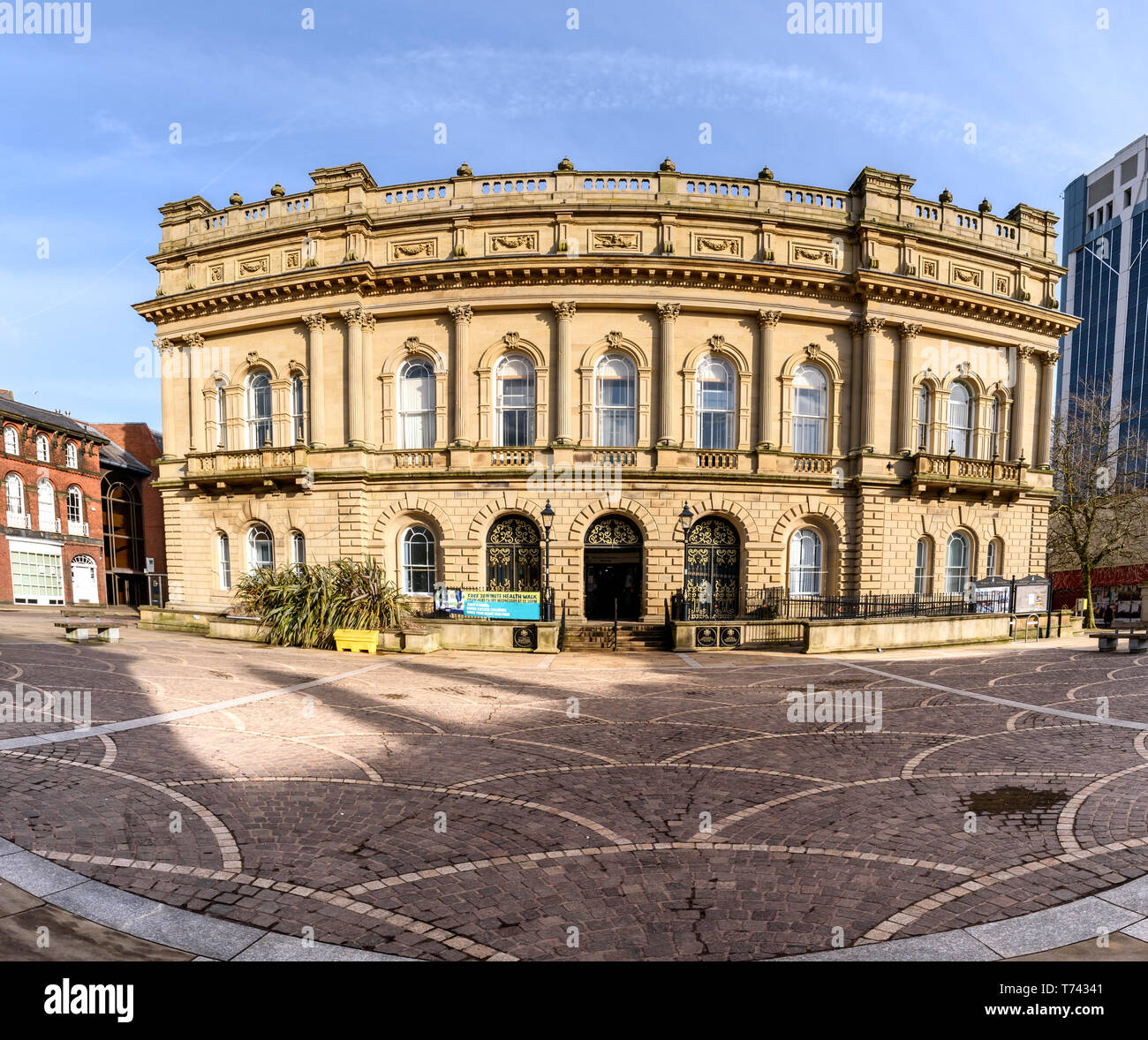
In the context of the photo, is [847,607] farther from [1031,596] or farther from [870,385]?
[870,385]

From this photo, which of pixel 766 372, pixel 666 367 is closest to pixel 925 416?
pixel 766 372

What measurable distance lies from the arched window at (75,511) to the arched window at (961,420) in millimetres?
49267

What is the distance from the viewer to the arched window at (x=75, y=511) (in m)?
33.7

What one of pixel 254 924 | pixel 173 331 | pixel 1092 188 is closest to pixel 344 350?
pixel 173 331

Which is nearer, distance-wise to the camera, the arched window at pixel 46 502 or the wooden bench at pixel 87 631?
the wooden bench at pixel 87 631

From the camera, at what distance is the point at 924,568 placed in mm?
23047

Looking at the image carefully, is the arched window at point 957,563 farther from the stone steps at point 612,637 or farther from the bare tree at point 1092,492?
the stone steps at point 612,637

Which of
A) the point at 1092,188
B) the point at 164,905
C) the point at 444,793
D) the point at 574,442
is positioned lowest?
the point at 444,793

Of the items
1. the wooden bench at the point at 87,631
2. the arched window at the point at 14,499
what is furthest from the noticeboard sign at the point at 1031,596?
the arched window at the point at 14,499

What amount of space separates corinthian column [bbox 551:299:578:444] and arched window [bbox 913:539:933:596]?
15590 mm

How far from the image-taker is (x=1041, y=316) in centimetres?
2431

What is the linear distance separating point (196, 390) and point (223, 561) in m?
7.87
